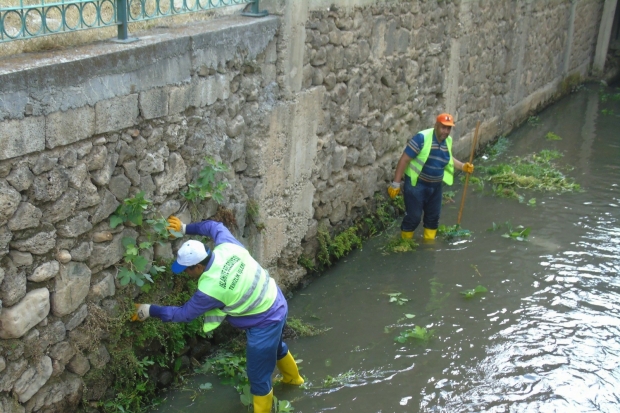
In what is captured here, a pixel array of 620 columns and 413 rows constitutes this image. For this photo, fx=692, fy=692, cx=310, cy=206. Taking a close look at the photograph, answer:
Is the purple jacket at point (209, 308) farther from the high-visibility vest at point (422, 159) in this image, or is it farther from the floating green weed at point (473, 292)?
the high-visibility vest at point (422, 159)

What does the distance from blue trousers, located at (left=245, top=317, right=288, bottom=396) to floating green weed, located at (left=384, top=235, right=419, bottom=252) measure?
10.0 ft

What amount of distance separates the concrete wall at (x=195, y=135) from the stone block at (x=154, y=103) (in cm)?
1

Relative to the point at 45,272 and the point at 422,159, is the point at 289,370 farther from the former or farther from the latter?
the point at 422,159

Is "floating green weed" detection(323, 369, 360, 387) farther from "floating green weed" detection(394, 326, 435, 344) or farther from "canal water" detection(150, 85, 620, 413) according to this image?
"floating green weed" detection(394, 326, 435, 344)

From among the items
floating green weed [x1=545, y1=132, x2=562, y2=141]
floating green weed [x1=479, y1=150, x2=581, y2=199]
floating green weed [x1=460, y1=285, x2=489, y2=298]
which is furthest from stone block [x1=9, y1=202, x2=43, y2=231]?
floating green weed [x1=545, y1=132, x2=562, y2=141]

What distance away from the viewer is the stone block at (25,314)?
3.99m

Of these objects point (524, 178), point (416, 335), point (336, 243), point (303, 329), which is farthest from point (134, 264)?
point (524, 178)

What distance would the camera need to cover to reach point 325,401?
17.3 feet

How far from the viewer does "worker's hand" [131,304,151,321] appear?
15.6 ft

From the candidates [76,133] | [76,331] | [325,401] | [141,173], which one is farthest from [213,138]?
[325,401]

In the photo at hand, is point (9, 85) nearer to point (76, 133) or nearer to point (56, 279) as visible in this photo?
point (76, 133)

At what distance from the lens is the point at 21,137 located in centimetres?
384

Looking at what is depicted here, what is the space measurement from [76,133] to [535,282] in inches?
193

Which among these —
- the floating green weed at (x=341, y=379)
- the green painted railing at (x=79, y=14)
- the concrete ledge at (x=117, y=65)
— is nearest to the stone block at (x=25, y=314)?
the concrete ledge at (x=117, y=65)
